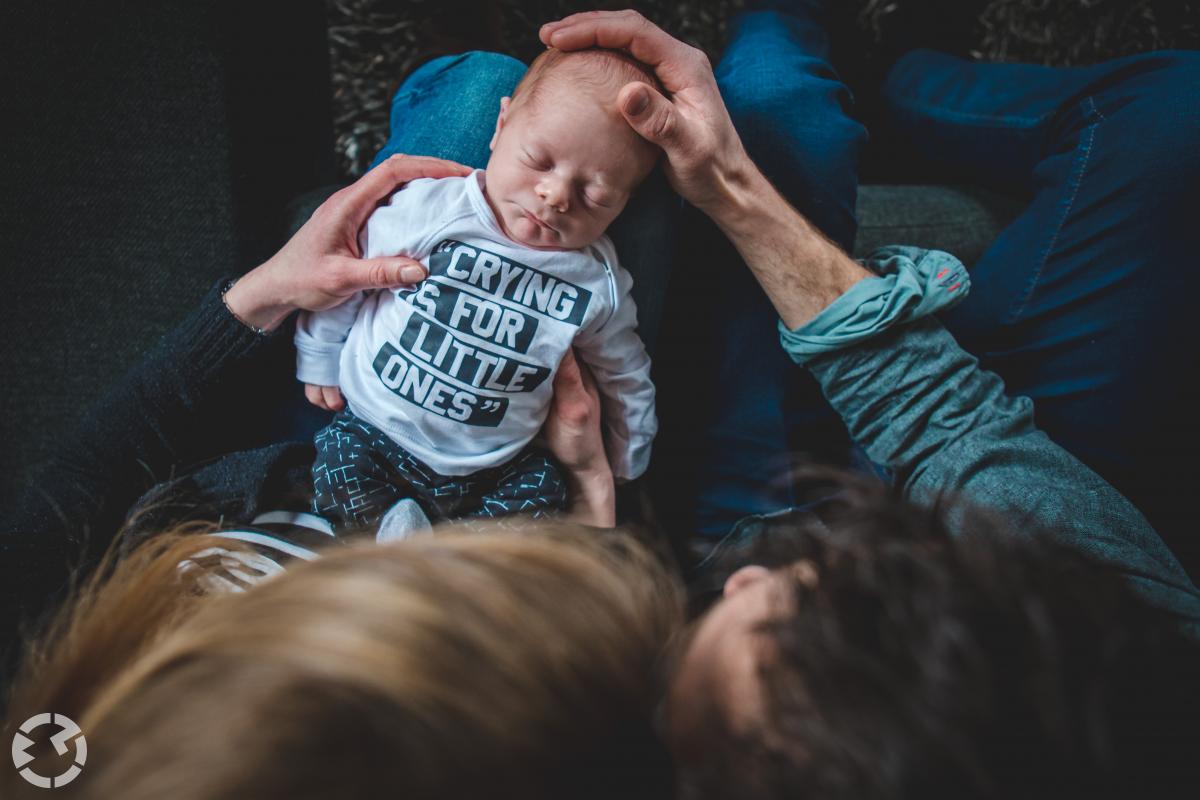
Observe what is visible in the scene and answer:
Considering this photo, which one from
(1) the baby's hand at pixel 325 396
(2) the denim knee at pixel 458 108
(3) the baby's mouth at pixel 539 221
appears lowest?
(1) the baby's hand at pixel 325 396

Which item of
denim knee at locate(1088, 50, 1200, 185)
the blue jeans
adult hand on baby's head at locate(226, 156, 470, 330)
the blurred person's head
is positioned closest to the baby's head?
adult hand on baby's head at locate(226, 156, 470, 330)

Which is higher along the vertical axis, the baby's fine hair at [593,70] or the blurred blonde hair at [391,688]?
the baby's fine hair at [593,70]

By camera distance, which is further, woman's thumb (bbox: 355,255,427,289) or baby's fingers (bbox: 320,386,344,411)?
baby's fingers (bbox: 320,386,344,411)

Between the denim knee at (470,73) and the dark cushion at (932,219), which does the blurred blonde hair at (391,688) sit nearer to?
the denim knee at (470,73)

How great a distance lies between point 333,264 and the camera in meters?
0.87

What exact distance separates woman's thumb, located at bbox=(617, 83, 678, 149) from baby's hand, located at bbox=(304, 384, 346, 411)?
55cm

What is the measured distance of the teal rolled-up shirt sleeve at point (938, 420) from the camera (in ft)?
2.68

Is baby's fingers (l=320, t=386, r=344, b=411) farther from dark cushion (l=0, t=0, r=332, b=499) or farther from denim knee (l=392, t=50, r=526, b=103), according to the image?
denim knee (l=392, t=50, r=526, b=103)

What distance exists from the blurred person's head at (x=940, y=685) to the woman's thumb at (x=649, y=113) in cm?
53

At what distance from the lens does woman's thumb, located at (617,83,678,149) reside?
30.7 inches

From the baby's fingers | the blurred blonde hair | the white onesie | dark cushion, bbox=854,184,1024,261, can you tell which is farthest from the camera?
dark cushion, bbox=854,184,1024,261

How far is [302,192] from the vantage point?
1.27 metres

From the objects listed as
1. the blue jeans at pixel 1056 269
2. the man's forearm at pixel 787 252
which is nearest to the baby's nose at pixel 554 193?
the man's forearm at pixel 787 252

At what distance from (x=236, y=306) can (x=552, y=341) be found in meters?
0.42
